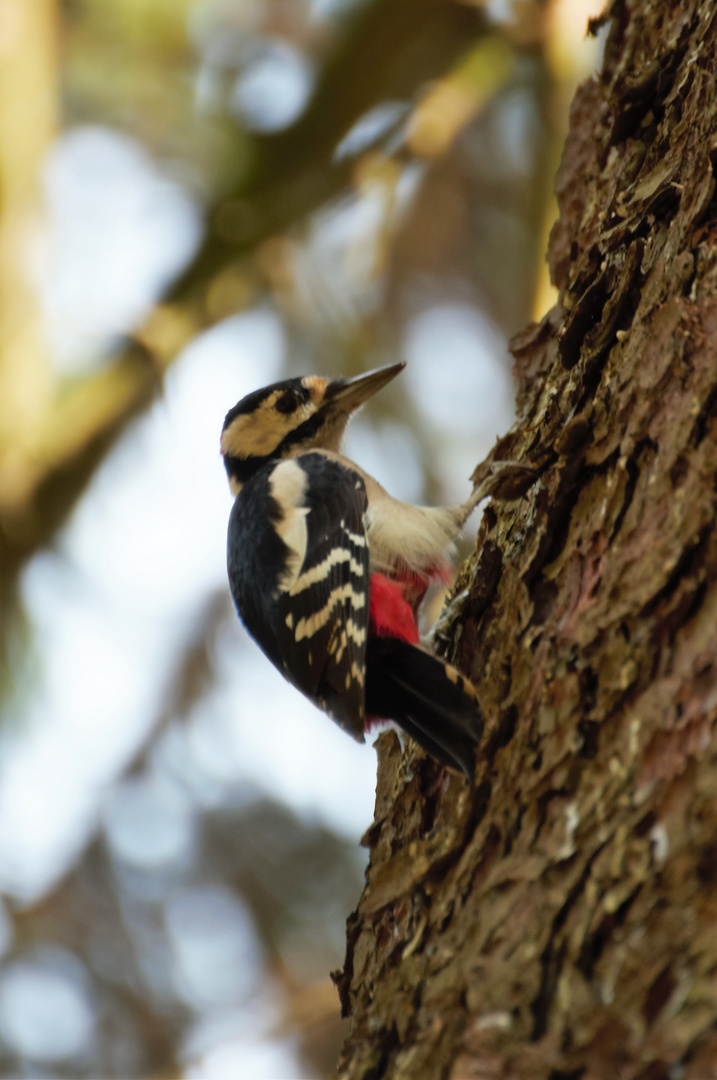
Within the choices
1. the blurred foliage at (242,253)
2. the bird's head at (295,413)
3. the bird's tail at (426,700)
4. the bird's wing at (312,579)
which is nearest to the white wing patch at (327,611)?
the bird's wing at (312,579)

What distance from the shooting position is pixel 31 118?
13.3 feet

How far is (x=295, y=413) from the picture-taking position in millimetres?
3318

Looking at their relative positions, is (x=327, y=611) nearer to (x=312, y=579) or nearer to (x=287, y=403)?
(x=312, y=579)

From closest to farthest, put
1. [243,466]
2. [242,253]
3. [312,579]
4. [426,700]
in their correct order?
[426,700]
[312,579]
[243,466]
[242,253]

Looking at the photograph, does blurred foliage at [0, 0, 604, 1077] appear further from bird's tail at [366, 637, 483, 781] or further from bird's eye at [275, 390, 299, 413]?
bird's tail at [366, 637, 483, 781]

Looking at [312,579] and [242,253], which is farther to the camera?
[242,253]

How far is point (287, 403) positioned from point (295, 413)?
0.04 m

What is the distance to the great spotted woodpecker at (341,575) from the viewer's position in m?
1.90

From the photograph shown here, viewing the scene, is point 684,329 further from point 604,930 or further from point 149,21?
point 149,21

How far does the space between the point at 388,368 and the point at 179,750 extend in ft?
9.15

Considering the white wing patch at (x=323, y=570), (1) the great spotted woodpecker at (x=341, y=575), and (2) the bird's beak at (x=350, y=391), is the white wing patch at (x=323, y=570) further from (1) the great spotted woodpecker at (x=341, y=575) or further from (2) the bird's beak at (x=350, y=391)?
(2) the bird's beak at (x=350, y=391)

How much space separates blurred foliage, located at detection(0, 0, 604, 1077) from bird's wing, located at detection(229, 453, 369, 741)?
157 centimetres

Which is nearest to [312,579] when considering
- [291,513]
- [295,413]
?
[291,513]

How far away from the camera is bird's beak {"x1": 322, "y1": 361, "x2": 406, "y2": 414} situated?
332cm
